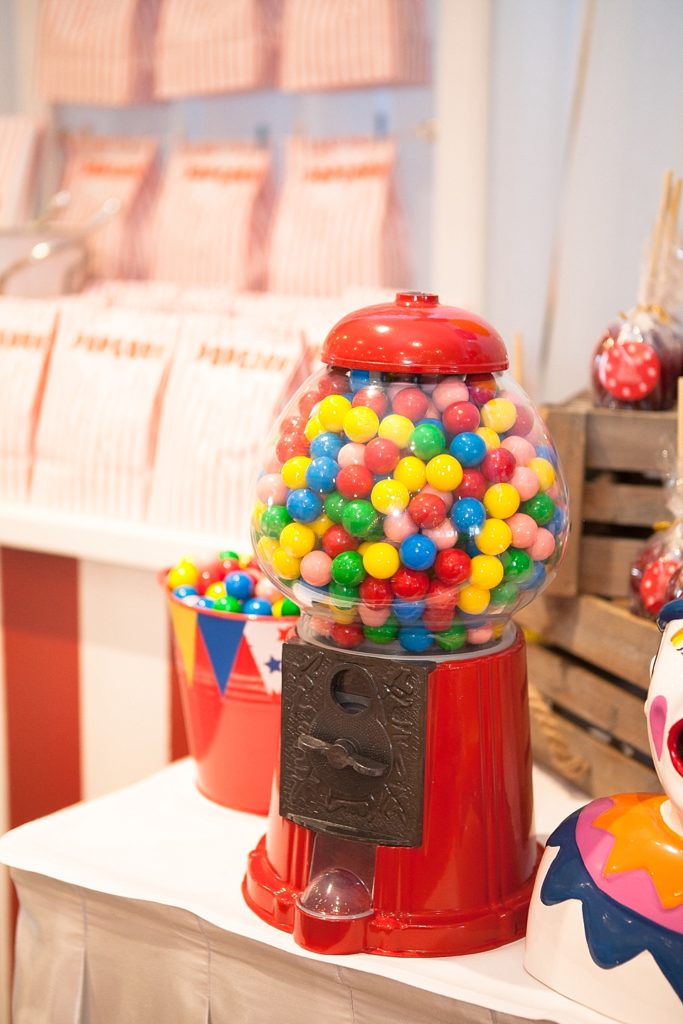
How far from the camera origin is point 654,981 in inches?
39.6

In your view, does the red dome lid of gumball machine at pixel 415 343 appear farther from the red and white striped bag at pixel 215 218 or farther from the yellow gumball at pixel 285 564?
the red and white striped bag at pixel 215 218

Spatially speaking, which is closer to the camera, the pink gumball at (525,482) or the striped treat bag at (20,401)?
the pink gumball at (525,482)

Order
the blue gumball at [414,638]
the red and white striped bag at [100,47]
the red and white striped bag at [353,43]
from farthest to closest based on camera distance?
the red and white striped bag at [100,47]
the red and white striped bag at [353,43]
the blue gumball at [414,638]

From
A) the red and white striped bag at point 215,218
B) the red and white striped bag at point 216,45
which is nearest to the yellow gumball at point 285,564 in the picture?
the red and white striped bag at point 215,218

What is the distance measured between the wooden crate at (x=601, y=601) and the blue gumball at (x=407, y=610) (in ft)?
1.34

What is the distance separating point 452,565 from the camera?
1053 mm

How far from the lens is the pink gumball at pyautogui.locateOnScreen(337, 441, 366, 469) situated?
1.06 metres

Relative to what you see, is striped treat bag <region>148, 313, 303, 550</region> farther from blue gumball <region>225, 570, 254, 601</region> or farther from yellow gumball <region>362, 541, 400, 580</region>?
yellow gumball <region>362, 541, 400, 580</region>

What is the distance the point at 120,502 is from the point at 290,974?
3.33ft

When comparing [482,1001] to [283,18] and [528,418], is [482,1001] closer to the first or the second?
[528,418]

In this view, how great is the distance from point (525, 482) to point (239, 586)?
49 centimetres

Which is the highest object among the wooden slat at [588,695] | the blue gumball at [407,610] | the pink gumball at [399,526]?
the pink gumball at [399,526]

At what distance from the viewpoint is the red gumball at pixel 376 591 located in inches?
41.9

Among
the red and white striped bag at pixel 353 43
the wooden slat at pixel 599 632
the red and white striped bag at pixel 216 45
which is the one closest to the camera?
the wooden slat at pixel 599 632
